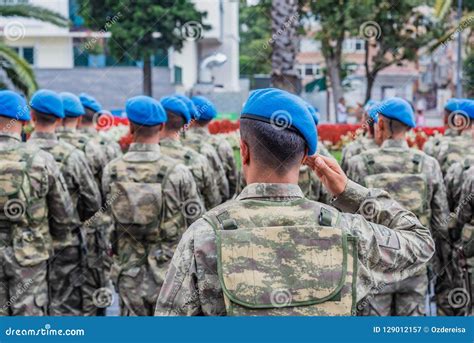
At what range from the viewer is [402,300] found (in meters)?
6.11

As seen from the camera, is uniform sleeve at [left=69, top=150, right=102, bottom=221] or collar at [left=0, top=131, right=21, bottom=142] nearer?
collar at [left=0, top=131, right=21, bottom=142]

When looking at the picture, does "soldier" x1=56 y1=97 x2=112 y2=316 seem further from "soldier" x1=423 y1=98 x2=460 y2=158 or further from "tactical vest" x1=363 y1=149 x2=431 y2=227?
"soldier" x1=423 y1=98 x2=460 y2=158

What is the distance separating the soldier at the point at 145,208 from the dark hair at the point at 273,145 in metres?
2.98

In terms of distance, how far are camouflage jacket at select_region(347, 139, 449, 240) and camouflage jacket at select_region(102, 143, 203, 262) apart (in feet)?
4.64

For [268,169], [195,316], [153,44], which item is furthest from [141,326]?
[153,44]

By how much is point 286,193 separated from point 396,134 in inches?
147

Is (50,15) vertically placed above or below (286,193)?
above

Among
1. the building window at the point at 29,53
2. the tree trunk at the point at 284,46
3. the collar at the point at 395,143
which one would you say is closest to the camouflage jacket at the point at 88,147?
the collar at the point at 395,143

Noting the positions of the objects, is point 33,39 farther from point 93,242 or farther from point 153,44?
point 93,242

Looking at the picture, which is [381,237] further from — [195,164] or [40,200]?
[195,164]

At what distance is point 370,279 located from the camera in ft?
9.51

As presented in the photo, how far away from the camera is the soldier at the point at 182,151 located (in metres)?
7.27

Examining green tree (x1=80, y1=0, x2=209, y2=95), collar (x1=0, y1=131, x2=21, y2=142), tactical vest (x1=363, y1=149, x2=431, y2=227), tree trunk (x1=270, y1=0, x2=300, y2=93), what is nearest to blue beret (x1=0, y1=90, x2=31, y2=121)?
collar (x1=0, y1=131, x2=21, y2=142)

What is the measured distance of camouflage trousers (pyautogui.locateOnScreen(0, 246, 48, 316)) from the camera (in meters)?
5.46
